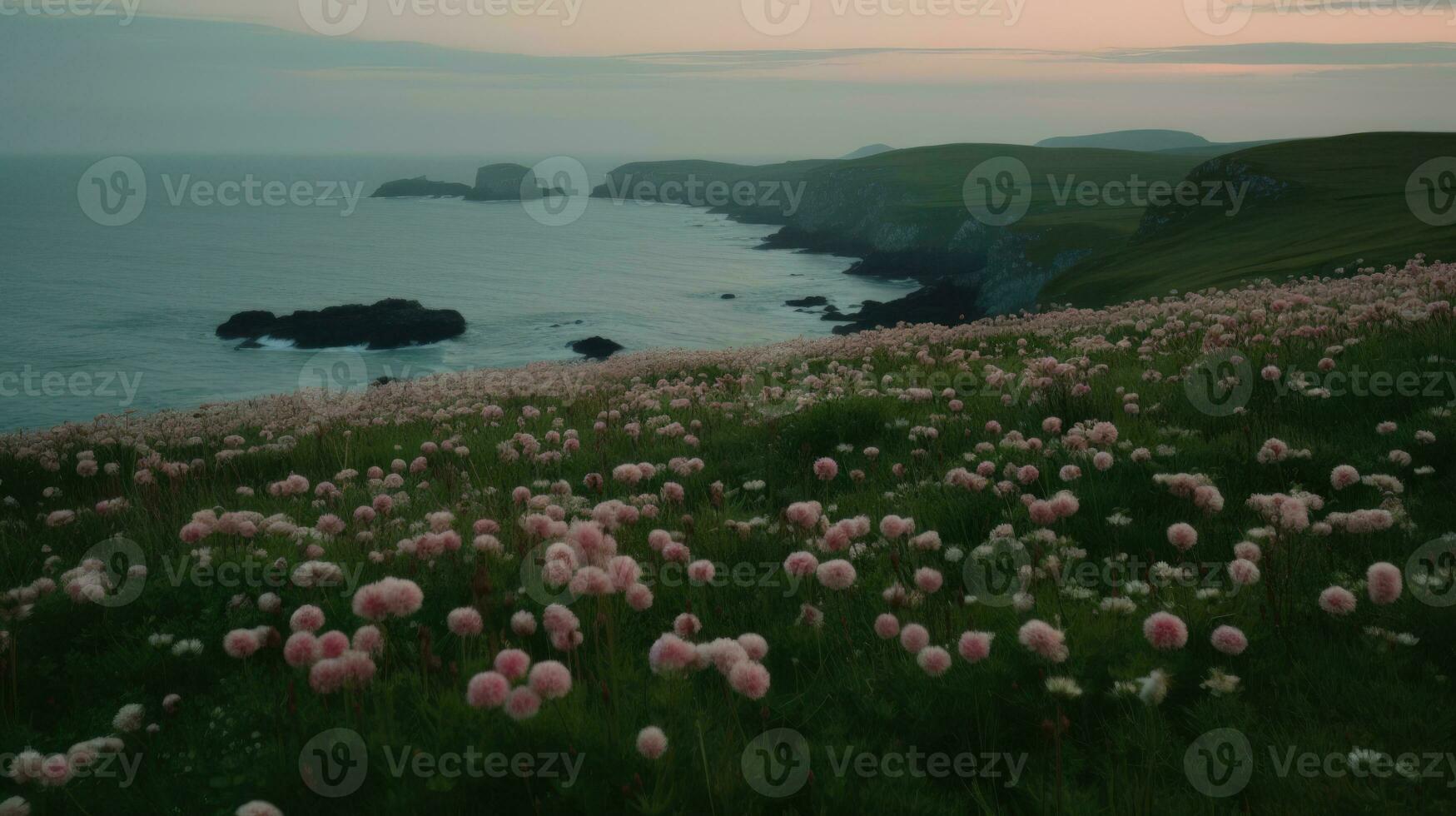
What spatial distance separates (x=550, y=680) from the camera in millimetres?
2848

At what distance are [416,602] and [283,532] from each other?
2464 mm

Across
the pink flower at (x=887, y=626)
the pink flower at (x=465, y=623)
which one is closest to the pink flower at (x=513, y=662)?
the pink flower at (x=465, y=623)

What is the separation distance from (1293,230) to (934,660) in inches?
2131

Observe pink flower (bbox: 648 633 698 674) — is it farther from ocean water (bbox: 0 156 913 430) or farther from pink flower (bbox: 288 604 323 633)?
ocean water (bbox: 0 156 913 430)

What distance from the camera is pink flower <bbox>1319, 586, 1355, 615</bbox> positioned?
339 centimetres

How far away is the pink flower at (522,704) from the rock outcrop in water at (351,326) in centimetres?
6505

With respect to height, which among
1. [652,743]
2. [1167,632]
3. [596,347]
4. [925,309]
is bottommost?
[596,347]

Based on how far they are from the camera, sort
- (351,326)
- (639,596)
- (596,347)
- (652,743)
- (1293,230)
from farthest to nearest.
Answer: (351,326) → (596,347) → (1293,230) → (639,596) → (652,743)

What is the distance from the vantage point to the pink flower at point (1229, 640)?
3219 millimetres

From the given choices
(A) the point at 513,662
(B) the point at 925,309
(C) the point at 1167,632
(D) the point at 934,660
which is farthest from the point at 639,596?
(B) the point at 925,309

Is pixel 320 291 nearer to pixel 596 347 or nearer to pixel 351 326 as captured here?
pixel 351 326

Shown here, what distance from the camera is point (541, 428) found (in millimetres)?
9445

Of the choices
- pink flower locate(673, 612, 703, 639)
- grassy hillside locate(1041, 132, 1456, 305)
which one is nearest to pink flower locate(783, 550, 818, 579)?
pink flower locate(673, 612, 703, 639)

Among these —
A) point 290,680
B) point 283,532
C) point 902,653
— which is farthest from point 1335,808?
point 283,532
